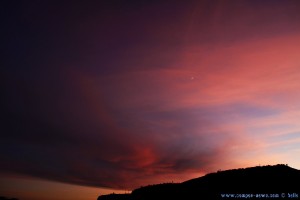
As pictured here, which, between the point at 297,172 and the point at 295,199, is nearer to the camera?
the point at 295,199

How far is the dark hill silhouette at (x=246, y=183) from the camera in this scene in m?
56.4

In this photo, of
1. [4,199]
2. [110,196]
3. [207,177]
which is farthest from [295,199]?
[4,199]

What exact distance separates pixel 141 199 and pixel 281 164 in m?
64.6

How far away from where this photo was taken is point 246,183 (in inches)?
2463

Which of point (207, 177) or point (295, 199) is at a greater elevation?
point (207, 177)

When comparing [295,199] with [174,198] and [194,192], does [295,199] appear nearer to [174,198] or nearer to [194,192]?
[194,192]

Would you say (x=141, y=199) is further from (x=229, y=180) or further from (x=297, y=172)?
(x=297, y=172)

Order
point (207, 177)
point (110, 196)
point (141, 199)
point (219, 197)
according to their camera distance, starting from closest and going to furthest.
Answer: point (219, 197) < point (207, 177) < point (141, 199) < point (110, 196)

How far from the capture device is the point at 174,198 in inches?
3516

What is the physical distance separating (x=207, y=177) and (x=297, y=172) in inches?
960

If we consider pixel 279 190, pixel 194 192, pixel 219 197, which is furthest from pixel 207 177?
pixel 279 190

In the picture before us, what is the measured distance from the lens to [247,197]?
Answer: 59.8 metres

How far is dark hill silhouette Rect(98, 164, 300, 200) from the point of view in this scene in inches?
2222

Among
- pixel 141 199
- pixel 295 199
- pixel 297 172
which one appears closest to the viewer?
pixel 295 199
